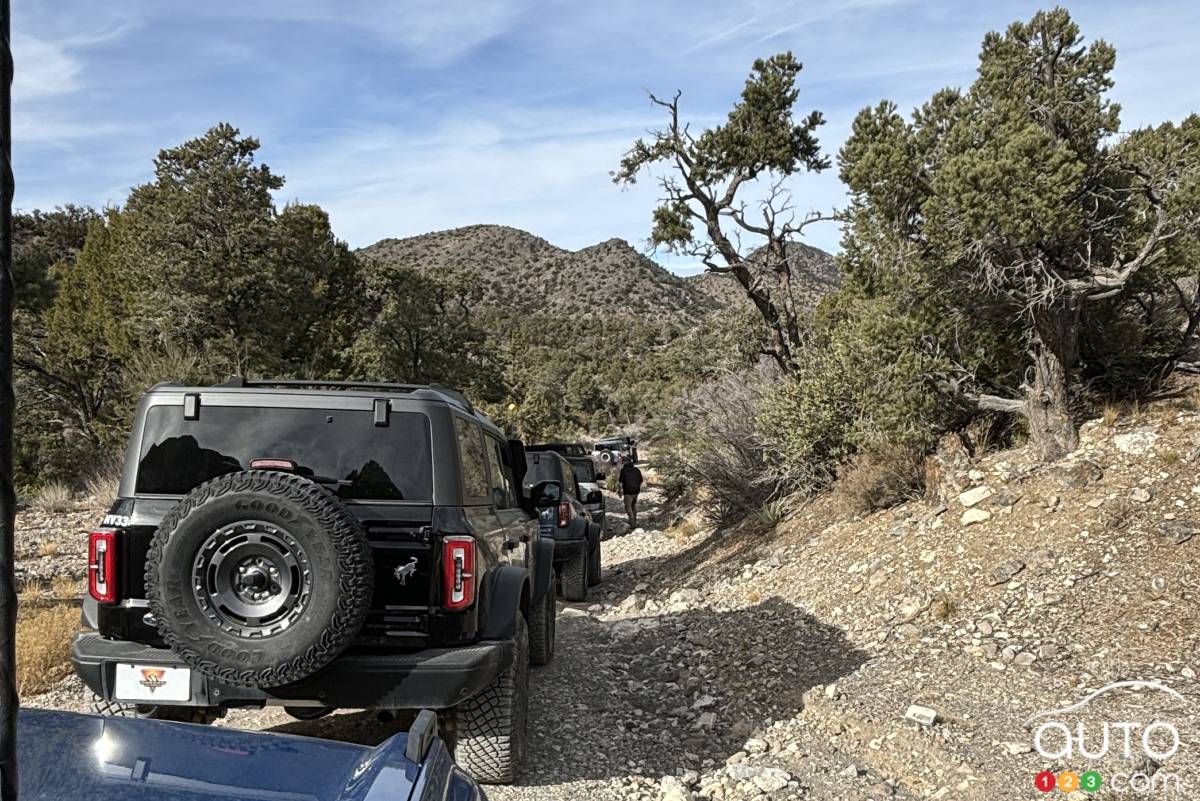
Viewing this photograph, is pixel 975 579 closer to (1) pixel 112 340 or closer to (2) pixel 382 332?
(2) pixel 382 332

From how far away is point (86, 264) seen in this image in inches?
1064

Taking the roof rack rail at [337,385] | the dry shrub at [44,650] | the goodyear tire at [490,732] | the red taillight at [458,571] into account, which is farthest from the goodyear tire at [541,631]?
the dry shrub at [44,650]

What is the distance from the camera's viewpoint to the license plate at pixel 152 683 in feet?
13.0

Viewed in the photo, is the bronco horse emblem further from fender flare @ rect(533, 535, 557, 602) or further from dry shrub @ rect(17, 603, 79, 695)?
dry shrub @ rect(17, 603, 79, 695)

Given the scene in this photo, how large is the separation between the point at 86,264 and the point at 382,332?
9230mm

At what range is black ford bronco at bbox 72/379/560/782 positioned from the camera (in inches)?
146

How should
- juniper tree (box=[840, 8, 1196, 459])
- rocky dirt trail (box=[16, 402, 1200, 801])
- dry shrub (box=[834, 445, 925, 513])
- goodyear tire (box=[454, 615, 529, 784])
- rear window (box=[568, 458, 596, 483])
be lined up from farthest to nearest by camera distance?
1. rear window (box=[568, 458, 596, 483])
2. dry shrub (box=[834, 445, 925, 513])
3. juniper tree (box=[840, 8, 1196, 459])
4. rocky dirt trail (box=[16, 402, 1200, 801])
5. goodyear tire (box=[454, 615, 529, 784])

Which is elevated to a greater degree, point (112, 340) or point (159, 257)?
point (159, 257)

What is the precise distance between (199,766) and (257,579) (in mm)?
1567

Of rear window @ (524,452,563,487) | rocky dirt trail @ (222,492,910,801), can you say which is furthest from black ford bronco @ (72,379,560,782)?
rear window @ (524,452,563,487)

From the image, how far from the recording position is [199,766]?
2.25m

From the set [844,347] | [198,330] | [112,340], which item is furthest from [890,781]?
[112,340]

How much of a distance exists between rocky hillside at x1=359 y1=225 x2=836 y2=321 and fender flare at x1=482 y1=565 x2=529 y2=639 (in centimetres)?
7452

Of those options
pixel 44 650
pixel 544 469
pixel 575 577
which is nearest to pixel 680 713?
pixel 44 650
